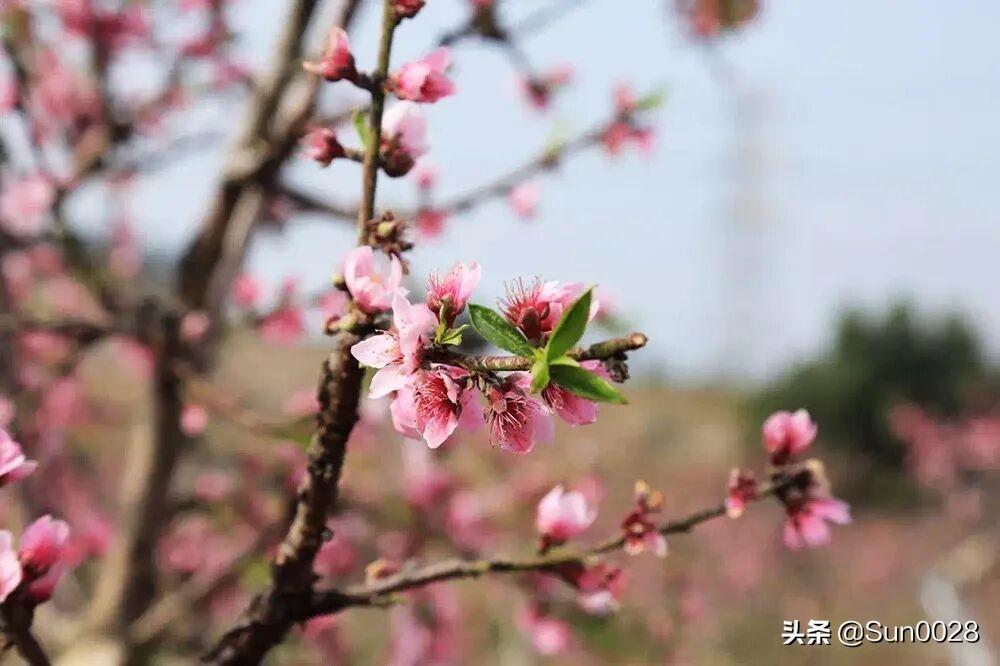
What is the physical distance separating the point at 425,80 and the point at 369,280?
0.20 m

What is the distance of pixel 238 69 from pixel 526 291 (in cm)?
217

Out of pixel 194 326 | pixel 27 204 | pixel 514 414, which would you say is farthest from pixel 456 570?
pixel 27 204

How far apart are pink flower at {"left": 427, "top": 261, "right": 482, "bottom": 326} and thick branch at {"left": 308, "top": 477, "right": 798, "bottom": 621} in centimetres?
32

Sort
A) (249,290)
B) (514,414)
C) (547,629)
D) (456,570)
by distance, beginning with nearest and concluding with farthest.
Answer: (514,414), (456,570), (547,629), (249,290)

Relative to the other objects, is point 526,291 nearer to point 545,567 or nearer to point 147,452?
point 545,567

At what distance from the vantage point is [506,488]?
2.51 metres

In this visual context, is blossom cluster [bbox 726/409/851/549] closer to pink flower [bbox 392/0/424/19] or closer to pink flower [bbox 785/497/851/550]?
pink flower [bbox 785/497/851/550]

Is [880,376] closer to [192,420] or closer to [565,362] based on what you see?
[192,420]

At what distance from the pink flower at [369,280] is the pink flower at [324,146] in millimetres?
134

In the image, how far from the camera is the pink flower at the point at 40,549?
739mm

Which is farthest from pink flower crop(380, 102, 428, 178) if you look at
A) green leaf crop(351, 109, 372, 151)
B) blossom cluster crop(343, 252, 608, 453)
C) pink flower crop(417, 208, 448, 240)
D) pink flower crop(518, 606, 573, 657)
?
pink flower crop(417, 208, 448, 240)

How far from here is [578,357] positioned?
544 mm

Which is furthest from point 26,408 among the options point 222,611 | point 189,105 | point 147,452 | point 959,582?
point 959,582

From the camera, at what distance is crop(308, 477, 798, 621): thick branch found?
2.68ft
